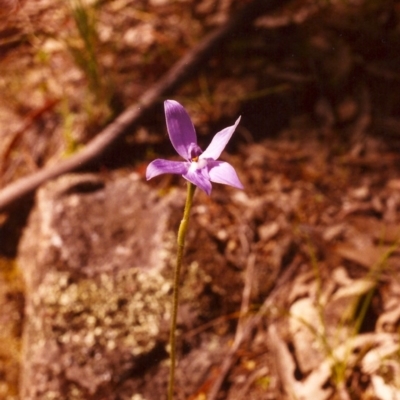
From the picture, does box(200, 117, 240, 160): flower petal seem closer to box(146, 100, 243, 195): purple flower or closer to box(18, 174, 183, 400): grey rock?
box(146, 100, 243, 195): purple flower

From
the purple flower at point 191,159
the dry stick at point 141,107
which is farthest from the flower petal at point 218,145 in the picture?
the dry stick at point 141,107

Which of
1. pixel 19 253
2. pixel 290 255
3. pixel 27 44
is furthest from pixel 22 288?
pixel 27 44

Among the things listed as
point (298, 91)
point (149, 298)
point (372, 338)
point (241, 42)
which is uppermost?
point (241, 42)

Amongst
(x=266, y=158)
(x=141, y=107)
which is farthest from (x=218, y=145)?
(x=141, y=107)

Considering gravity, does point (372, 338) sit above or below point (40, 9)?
below

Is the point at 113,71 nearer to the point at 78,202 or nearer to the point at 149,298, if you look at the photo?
the point at 78,202
